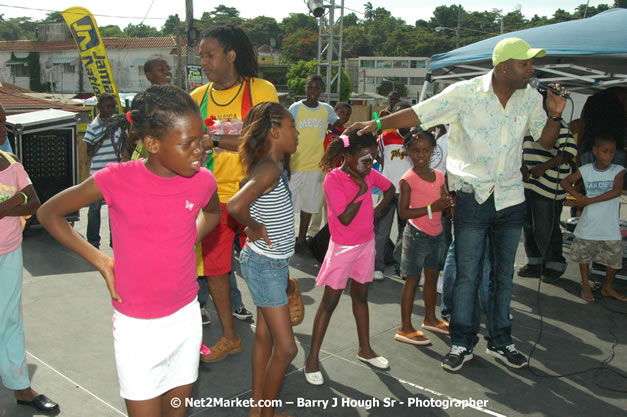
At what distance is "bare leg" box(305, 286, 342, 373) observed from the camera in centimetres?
392

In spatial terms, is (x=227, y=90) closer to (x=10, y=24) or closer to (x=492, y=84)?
(x=492, y=84)

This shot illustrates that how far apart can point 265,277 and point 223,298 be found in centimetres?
121

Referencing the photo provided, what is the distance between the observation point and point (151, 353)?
7.65 ft

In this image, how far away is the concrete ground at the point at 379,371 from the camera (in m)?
3.59

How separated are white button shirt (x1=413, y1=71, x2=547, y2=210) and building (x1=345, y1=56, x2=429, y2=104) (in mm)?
89071

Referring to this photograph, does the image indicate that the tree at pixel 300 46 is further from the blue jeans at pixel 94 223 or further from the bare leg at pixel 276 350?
the bare leg at pixel 276 350

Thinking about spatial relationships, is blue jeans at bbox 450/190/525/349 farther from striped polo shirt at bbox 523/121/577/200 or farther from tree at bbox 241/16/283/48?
tree at bbox 241/16/283/48

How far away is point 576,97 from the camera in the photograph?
13.9 m

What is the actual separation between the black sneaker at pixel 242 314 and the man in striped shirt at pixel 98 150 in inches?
93.6

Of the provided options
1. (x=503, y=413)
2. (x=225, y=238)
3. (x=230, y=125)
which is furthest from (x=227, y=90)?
(x=503, y=413)

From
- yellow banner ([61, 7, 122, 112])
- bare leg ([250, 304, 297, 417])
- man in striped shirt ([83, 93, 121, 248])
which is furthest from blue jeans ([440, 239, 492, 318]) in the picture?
yellow banner ([61, 7, 122, 112])

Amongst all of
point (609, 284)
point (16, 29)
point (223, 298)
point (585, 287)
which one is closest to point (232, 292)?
point (223, 298)

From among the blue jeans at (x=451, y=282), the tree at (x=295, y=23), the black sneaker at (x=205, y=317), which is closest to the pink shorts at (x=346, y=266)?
the blue jeans at (x=451, y=282)

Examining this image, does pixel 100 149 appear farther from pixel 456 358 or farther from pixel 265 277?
pixel 456 358
